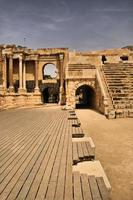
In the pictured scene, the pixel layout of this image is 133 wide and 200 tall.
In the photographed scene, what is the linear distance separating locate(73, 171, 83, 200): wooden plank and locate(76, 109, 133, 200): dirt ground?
2.88ft

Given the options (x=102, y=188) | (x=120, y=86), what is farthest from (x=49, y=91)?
(x=102, y=188)

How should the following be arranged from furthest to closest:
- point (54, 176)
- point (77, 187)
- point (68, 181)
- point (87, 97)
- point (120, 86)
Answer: point (87, 97), point (120, 86), point (54, 176), point (68, 181), point (77, 187)

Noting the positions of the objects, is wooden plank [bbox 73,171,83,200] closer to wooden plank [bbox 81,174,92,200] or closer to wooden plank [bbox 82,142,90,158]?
wooden plank [bbox 81,174,92,200]

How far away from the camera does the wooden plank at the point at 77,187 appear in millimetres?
4280

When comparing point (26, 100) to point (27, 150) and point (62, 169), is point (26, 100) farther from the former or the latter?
point (62, 169)

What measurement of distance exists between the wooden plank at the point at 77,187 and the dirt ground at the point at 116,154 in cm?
88

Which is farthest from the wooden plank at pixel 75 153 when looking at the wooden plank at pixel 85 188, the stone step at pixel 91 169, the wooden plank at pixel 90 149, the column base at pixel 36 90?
the column base at pixel 36 90

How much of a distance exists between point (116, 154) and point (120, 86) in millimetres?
14846

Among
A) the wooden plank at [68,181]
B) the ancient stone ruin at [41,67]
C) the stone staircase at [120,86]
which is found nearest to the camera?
the wooden plank at [68,181]

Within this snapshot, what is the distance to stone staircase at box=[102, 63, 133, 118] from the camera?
18.9m

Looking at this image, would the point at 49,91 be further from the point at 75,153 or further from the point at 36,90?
the point at 75,153

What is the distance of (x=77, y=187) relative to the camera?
15.3 ft

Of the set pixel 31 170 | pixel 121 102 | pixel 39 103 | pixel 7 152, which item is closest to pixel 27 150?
pixel 7 152

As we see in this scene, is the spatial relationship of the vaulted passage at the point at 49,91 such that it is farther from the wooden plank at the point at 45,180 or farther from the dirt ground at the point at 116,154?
the wooden plank at the point at 45,180
